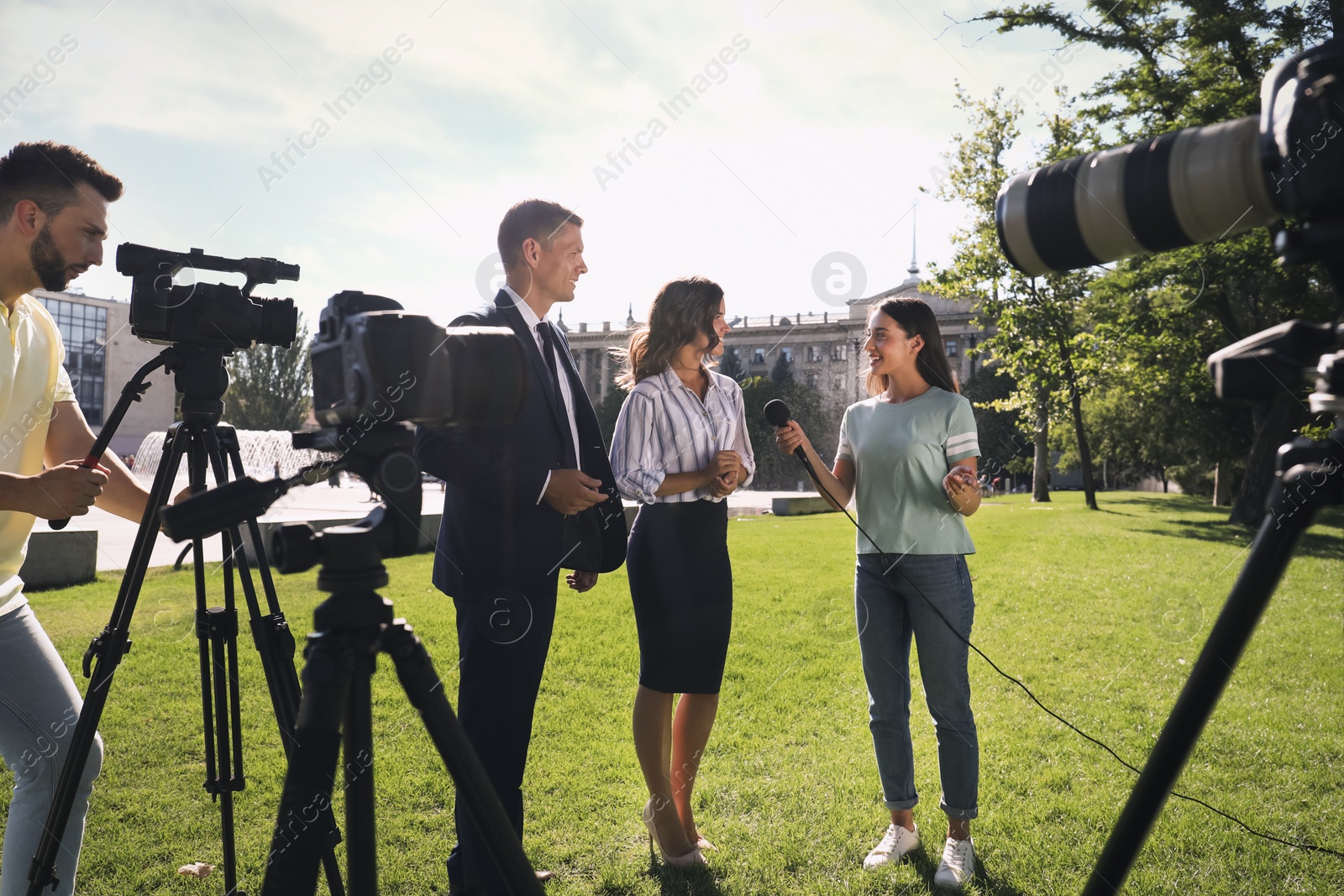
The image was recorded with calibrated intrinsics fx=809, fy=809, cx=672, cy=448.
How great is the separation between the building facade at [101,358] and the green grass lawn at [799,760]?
2590 inches

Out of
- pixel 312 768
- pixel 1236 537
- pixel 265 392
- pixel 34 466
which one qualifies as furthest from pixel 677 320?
pixel 265 392

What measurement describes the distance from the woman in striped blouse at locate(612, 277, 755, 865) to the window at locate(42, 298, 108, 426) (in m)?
75.9

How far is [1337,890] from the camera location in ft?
9.66

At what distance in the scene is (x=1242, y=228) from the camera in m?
1.23

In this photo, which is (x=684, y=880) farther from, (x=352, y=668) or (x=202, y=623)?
(x=352, y=668)

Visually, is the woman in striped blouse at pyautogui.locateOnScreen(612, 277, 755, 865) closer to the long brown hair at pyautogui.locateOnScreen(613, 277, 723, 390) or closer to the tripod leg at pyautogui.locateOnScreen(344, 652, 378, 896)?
the long brown hair at pyautogui.locateOnScreen(613, 277, 723, 390)

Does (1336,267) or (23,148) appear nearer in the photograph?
(1336,267)

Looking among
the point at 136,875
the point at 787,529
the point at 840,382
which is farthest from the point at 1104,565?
the point at 840,382

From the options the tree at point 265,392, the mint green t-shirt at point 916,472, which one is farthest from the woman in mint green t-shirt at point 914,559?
the tree at point 265,392

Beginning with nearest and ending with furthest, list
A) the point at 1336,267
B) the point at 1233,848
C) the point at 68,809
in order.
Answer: the point at 1336,267
the point at 68,809
the point at 1233,848

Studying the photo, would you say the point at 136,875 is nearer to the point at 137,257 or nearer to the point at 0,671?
the point at 0,671

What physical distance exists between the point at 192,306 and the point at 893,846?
3.12m

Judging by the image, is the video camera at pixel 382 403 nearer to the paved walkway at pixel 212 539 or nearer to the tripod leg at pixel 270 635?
the paved walkway at pixel 212 539

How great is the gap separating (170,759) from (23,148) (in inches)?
127
